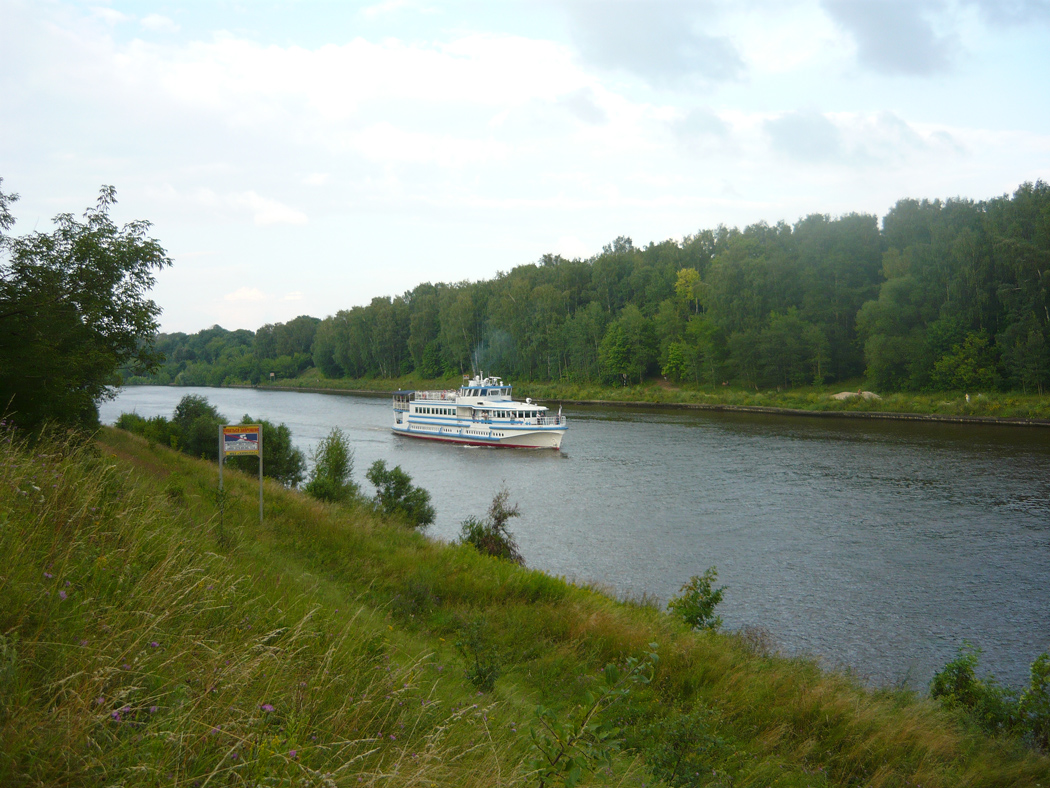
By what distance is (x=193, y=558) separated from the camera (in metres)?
6.43

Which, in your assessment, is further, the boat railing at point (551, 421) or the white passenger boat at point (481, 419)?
the white passenger boat at point (481, 419)

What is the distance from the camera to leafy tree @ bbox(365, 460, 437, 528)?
906 inches

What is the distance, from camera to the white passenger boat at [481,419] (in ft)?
164

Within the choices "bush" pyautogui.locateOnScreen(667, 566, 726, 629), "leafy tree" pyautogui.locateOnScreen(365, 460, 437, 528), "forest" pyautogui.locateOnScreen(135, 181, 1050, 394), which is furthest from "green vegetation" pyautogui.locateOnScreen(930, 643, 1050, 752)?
"forest" pyautogui.locateOnScreen(135, 181, 1050, 394)

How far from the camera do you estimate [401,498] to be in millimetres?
23969

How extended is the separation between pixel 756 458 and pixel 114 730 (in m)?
40.9

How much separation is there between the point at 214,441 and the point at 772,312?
63833 mm

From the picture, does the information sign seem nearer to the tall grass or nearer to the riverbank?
the tall grass

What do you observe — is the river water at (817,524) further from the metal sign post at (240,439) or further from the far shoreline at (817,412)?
the metal sign post at (240,439)

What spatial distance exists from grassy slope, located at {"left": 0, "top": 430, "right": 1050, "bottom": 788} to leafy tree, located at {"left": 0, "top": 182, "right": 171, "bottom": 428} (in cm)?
302

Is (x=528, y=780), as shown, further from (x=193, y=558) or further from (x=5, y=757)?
(x=193, y=558)

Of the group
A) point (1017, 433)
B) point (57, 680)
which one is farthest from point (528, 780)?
point (1017, 433)

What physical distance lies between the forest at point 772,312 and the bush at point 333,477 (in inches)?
2206

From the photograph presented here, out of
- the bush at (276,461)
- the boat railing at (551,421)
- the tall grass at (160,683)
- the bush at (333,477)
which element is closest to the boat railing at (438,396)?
the boat railing at (551,421)
